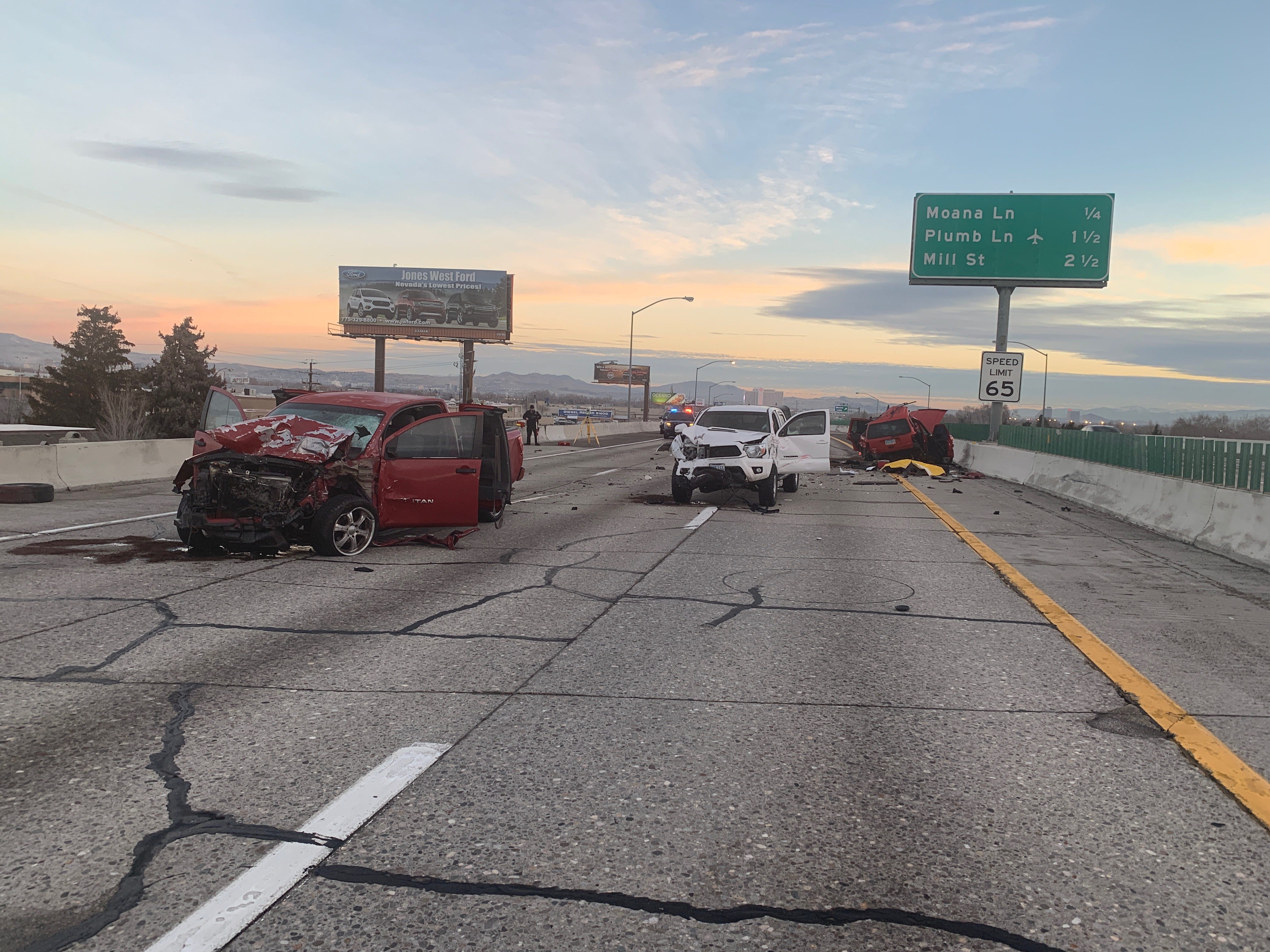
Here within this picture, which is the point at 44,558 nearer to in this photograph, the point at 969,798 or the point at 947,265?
the point at 969,798

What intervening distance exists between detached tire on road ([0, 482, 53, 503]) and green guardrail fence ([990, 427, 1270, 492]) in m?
16.2

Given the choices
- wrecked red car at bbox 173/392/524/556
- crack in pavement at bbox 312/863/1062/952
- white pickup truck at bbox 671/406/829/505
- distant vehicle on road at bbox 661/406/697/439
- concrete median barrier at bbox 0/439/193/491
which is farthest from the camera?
distant vehicle on road at bbox 661/406/697/439

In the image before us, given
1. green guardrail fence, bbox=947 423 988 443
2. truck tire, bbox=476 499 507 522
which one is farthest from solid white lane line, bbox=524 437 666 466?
truck tire, bbox=476 499 507 522

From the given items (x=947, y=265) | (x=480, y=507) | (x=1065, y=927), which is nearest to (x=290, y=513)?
(x=480, y=507)

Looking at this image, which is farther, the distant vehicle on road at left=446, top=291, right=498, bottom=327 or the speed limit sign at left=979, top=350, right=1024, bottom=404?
the distant vehicle on road at left=446, top=291, right=498, bottom=327

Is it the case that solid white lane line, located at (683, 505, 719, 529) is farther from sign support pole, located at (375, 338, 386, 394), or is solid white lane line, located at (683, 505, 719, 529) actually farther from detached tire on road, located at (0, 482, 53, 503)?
sign support pole, located at (375, 338, 386, 394)

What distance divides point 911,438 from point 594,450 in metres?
14.6

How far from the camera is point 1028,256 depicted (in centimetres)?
3005

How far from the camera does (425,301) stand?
83.4 m

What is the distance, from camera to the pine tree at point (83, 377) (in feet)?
276

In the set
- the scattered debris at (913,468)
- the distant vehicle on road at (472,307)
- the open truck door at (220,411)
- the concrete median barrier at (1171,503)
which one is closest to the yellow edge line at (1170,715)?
the concrete median barrier at (1171,503)

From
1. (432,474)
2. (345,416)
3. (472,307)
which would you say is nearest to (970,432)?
(432,474)

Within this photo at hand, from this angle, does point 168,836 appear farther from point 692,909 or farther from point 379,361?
point 379,361

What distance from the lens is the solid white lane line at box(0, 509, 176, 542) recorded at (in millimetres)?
10930
